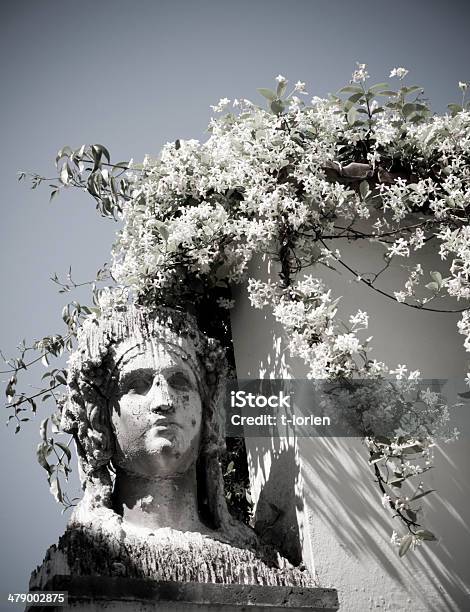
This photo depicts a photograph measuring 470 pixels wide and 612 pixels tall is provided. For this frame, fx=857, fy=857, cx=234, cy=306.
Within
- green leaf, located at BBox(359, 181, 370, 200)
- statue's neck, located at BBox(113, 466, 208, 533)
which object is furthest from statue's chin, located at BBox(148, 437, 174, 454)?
green leaf, located at BBox(359, 181, 370, 200)

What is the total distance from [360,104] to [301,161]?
17.0 inches

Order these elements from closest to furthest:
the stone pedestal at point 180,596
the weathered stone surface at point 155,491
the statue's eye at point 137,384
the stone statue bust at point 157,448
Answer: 1. the stone pedestal at point 180,596
2. the weathered stone surface at point 155,491
3. the stone statue bust at point 157,448
4. the statue's eye at point 137,384

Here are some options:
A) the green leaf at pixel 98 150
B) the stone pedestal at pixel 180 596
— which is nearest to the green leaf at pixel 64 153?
the green leaf at pixel 98 150

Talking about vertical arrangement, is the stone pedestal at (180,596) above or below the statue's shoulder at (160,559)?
below

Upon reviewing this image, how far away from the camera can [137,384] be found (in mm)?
2891

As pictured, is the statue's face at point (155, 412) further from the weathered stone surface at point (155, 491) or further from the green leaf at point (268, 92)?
the green leaf at point (268, 92)

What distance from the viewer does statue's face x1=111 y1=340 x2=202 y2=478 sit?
2.80m

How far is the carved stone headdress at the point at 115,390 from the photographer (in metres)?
2.86

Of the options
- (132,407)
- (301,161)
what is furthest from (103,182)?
(132,407)

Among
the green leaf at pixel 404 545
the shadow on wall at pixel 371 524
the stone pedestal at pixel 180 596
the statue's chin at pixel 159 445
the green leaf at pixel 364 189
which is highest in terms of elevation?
the green leaf at pixel 364 189

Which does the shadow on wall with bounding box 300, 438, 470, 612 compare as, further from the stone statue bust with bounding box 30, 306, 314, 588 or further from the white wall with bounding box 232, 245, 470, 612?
the stone statue bust with bounding box 30, 306, 314, 588

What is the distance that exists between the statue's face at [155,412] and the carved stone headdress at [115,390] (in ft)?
0.12

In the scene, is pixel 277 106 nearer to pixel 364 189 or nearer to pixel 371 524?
pixel 364 189

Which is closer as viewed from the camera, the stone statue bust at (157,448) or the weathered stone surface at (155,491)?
the weathered stone surface at (155,491)
